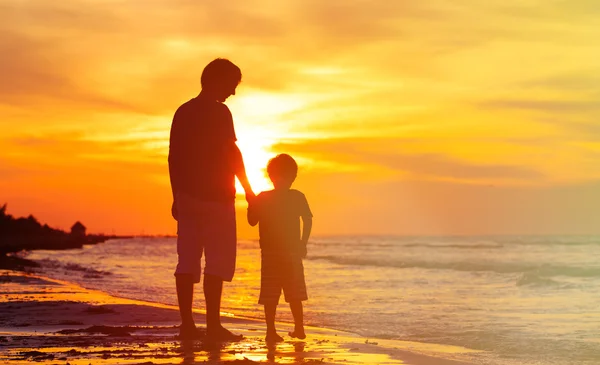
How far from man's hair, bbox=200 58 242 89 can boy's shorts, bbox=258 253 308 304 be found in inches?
65.4

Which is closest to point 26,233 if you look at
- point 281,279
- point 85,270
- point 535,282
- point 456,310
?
point 85,270

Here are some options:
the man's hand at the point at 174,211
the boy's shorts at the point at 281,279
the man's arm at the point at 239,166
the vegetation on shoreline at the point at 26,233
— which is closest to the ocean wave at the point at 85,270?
the boy's shorts at the point at 281,279

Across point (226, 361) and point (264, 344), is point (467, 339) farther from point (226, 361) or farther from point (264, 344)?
point (226, 361)

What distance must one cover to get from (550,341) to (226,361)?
4.17 m

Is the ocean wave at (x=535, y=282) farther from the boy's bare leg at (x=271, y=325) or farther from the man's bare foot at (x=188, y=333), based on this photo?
the man's bare foot at (x=188, y=333)

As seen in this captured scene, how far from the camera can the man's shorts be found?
608 centimetres

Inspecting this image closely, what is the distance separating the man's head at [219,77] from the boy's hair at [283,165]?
942mm

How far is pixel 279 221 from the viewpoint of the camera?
7.00 metres

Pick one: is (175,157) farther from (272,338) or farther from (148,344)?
(272,338)

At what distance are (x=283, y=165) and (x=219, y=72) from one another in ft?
3.80

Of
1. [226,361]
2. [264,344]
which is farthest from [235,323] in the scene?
[226,361]

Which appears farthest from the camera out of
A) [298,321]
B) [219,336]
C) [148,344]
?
[298,321]

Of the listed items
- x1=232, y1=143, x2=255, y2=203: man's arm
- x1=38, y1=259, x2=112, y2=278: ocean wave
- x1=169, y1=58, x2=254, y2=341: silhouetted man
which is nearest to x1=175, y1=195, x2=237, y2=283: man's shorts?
x1=169, y1=58, x2=254, y2=341: silhouetted man

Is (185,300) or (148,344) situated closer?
(148,344)
